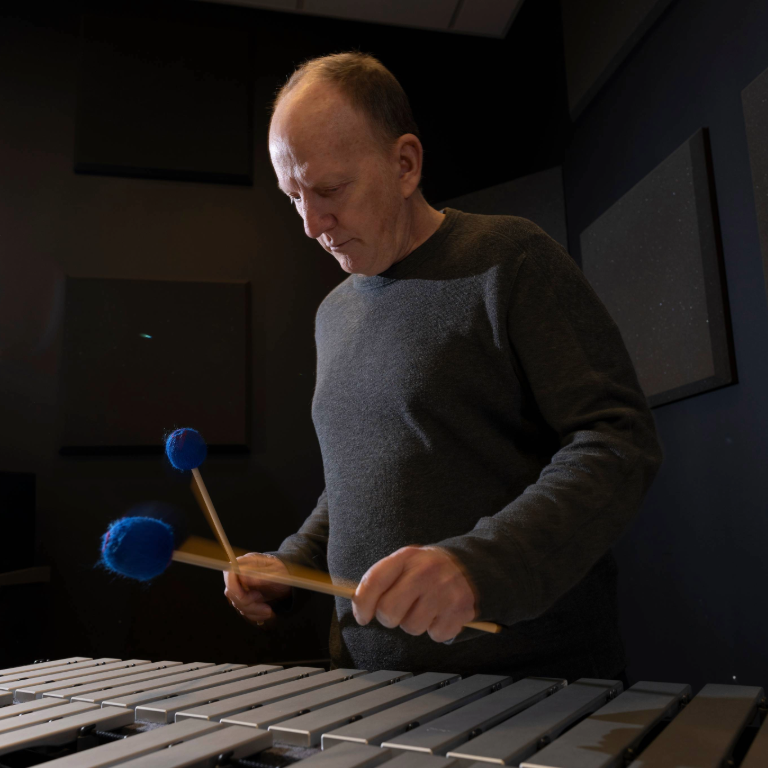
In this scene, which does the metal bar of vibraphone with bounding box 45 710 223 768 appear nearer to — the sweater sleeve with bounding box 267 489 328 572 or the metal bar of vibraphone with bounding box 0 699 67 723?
the metal bar of vibraphone with bounding box 0 699 67 723

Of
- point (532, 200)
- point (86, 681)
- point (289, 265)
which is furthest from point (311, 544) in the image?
point (532, 200)

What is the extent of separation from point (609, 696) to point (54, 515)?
2.19 m

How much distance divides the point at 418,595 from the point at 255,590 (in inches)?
21.7

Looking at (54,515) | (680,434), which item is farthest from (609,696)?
(54,515)

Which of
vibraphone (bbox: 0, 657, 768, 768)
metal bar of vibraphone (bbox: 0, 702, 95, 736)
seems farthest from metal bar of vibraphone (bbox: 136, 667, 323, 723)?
metal bar of vibraphone (bbox: 0, 702, 95, 736)

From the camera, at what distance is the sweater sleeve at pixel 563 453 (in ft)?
2.60

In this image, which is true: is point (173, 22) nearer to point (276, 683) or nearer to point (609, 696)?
point (276, 683)

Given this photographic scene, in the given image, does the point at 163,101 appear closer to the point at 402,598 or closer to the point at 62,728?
the point at 62,728

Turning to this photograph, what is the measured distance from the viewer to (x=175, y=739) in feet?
2.52

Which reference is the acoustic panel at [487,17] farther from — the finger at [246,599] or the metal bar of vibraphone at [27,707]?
the metal bar of vibraphone at [27,707]

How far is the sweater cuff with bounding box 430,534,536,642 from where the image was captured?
753 millimetres

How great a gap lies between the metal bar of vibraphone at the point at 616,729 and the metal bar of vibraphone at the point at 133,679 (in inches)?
25.2

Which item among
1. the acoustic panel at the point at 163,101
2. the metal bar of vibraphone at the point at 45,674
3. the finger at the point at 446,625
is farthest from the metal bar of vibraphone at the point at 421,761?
the acoustic panel at the point at 163,101

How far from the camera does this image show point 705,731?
2.35 feet
